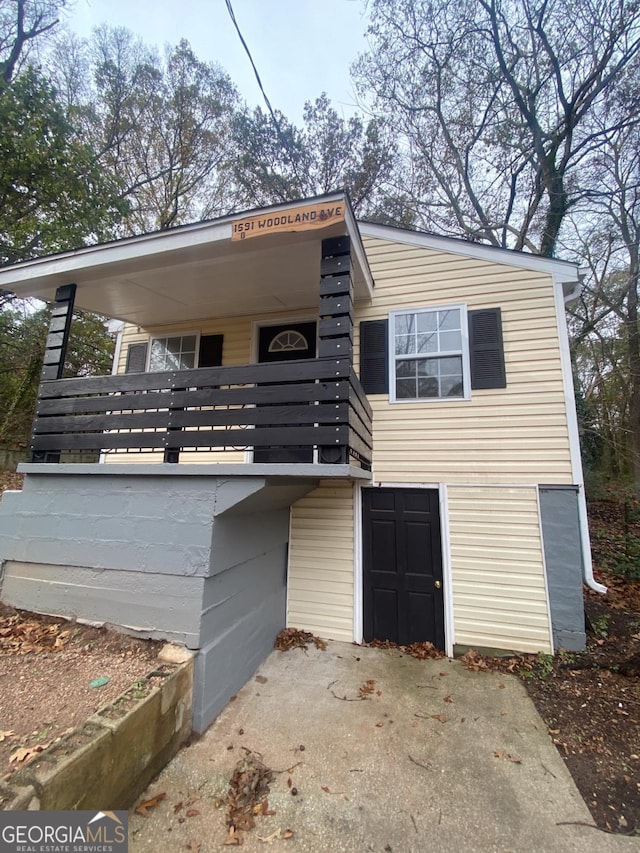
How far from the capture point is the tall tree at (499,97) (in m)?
8.13

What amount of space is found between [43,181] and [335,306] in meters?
9.15

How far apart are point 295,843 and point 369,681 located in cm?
178

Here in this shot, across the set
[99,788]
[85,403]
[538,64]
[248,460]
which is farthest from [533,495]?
[538,64]

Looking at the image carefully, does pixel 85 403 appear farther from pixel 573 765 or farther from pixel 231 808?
pixel 573 765

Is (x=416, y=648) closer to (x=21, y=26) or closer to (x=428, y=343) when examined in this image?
(x=428, y=343)

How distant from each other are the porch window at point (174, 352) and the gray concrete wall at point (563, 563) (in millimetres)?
5445

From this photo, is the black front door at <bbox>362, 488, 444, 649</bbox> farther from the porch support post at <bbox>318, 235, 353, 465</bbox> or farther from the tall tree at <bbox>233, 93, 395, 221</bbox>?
the tall tree at <bbox>233, 93, 395, 221</bbox>

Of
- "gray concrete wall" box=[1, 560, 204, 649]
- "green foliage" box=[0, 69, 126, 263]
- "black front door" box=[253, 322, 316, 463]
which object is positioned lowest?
"gray concrete wall" box=[1, 560, 204, 649]

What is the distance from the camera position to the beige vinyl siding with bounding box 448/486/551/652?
409 cm

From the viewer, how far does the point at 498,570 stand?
13.9 feet

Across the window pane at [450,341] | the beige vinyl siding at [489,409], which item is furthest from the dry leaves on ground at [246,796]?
the window pane at [450,341]

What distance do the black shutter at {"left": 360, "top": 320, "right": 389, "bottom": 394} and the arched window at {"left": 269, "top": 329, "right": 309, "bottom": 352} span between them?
102 centimetres

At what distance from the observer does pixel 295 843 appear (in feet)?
6.72

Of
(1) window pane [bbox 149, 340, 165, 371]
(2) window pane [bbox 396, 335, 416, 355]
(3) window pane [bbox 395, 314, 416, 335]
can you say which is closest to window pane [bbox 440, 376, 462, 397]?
(2) window pane [bbox 396, 335, 416, 355]
